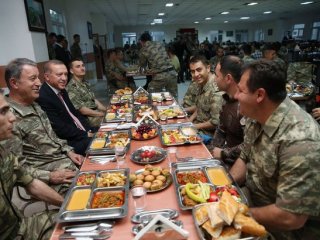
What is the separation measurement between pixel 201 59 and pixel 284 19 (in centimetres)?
1987

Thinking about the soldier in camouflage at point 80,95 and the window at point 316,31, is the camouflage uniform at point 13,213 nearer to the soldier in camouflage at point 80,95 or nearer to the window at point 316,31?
the soldier in camouflage at point 80,95

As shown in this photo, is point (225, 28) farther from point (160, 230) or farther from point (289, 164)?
point (160, 230)

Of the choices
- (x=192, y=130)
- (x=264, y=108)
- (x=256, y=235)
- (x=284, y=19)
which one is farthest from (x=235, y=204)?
(x=284, y=19)

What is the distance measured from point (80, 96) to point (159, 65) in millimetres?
2473

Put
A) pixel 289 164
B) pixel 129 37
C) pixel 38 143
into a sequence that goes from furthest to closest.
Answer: pixel 129 37
pixel 38 143
pixel 289 164

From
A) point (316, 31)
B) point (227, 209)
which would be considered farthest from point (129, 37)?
point (227, 209)

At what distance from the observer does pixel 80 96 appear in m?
3.81

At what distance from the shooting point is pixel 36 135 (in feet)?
7.16

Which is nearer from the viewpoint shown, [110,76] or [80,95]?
[80,95]

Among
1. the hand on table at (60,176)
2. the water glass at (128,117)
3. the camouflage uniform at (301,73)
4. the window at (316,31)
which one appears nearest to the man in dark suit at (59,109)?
the water glass at (128,117)

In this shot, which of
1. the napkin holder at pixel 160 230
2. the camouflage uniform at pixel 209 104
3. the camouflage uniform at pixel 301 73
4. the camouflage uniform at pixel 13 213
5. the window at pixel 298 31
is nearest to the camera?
the napkin holder at pixel 160 230

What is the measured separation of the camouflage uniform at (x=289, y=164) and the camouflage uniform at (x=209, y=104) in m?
1.20

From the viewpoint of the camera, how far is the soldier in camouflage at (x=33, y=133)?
208 cm

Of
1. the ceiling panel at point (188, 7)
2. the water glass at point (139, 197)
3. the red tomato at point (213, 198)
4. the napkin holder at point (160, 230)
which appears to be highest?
the ceiling panel at point (188, 7)
